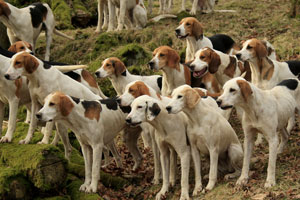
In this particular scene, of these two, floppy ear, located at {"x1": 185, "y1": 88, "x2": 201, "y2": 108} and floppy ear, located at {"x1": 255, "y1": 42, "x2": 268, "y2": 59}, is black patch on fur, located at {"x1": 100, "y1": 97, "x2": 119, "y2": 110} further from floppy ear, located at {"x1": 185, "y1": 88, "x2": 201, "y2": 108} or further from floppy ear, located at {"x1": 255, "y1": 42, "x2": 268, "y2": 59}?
floppy ear, located at {"x1": 255, "y1": 42, "x2": 268, "y2": 59}

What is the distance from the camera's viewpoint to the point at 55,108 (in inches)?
321

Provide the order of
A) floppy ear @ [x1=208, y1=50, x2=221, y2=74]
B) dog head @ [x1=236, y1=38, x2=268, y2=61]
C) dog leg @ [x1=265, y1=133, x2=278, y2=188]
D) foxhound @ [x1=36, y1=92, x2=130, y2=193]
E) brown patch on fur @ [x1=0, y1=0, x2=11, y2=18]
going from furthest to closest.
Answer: brown patch on fur @ [x1=0, y1=0, x2=11, y2=18], floppy ear @ [x1=208, y1=50, x2=221, y2=74], dog head @ [x1=236, y1=38, x2=268, y2=61], foxhound @ [x1=36, y1=92, x2=130, y2=193], dog leg @ [x1=265, y1=133, x2=278, y2=188]

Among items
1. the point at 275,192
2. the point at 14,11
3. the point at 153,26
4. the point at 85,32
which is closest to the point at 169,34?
the point at 153,26

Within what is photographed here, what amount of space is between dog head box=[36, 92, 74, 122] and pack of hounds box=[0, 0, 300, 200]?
0.05ft

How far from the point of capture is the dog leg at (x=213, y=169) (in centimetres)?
807

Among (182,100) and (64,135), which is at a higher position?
(182,100)

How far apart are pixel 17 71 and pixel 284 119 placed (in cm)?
463

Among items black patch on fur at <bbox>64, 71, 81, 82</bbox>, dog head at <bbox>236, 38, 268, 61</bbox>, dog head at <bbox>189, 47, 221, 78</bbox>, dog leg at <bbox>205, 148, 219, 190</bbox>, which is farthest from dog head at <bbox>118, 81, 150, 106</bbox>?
black patch on fur at <bbox>64, 71, 81, 82</bbox>

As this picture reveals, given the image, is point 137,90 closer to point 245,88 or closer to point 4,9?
point 245,88

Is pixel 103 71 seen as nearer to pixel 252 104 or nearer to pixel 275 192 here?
pixel 252 104

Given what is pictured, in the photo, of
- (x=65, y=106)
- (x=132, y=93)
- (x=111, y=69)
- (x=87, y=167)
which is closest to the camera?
(x=65, y=106)

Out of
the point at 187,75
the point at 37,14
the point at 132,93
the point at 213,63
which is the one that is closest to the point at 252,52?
the point at 213,63

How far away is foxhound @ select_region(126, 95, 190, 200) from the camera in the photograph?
7.79 metres

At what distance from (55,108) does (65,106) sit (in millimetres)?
168
